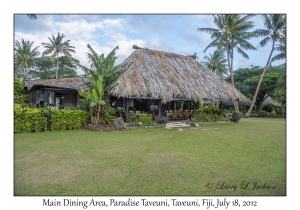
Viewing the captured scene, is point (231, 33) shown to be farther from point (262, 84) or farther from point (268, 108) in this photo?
point (268, 108)

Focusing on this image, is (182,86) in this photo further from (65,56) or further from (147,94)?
(65,56)

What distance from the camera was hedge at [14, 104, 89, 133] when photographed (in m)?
9.11

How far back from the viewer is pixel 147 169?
4.71 meters

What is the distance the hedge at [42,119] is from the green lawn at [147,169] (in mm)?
2197

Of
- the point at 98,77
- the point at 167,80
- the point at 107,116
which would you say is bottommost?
the point at 107,116

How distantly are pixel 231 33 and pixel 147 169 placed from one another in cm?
2169

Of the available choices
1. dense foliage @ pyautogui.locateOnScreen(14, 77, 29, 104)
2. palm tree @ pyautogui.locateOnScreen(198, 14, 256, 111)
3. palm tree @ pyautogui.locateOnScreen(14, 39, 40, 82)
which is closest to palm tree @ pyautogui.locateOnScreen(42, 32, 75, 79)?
palm tree @ pyautogui.locateOnScreen(14, 39, 40, 82)

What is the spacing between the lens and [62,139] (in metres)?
8.02

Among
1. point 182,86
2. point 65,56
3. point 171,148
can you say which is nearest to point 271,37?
point 182,86

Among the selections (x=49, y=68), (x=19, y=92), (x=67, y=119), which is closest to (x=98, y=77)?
(x=67, y=119)

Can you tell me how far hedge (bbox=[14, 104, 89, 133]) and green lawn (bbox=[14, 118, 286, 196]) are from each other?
2197 millimetres

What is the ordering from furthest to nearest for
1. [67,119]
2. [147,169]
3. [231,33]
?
[231,33], [67,119], [147,169]

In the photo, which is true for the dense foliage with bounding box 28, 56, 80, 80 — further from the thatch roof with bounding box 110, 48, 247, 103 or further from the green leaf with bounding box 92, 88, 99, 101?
the green leaf with bounding box 92, 88, 99, 101

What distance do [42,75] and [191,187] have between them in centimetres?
3378
